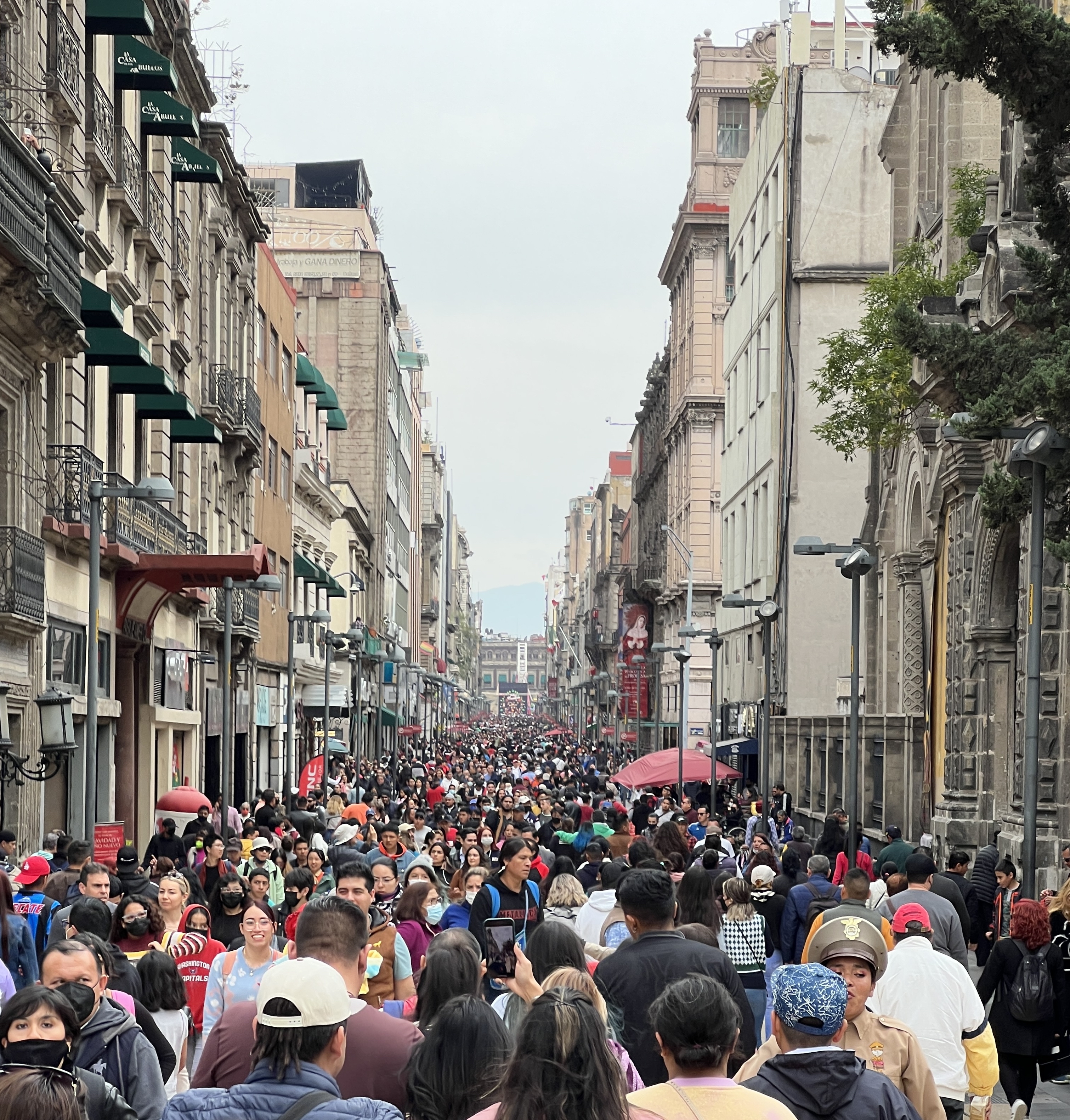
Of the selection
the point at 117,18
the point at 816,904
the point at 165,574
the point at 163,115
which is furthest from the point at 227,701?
the point at 816,904

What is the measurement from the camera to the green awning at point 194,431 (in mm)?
33094

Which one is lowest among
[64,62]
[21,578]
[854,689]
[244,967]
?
[244,967]

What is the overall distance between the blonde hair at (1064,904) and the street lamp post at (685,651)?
2300cm

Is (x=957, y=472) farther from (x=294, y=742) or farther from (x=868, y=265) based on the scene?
(x=294, y=742)

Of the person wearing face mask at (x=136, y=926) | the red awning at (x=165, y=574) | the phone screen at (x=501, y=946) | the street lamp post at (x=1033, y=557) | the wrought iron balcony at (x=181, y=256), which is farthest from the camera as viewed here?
the wrought iron balcony at (x=181, y=256)

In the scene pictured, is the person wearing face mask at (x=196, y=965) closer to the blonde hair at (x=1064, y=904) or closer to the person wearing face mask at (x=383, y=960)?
the person wearing face mask at (x=383, y=960)

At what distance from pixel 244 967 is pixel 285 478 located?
1725 inches

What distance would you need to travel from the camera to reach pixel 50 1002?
582 centimetres

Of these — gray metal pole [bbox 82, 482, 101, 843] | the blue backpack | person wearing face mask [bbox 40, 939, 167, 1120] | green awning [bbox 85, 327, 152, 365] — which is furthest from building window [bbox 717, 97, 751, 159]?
person wearing face mask [bbox 40, 939, 167, 1120]

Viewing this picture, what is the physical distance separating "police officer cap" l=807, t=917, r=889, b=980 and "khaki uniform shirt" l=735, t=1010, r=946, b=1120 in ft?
0.69

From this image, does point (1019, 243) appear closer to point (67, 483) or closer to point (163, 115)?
point (67, 483)

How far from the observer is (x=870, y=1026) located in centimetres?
656

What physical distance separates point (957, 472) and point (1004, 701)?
332cm

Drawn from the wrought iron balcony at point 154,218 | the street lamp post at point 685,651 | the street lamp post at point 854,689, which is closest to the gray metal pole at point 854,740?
the street lamp post at point 854,689
